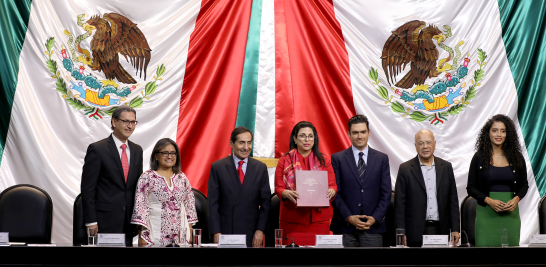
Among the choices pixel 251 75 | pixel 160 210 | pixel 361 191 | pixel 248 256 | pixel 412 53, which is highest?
pixel 412 53

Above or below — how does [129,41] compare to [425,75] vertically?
above

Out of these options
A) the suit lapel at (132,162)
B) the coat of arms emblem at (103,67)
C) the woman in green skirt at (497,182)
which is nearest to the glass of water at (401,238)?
the woman in green skirt at (497,182)

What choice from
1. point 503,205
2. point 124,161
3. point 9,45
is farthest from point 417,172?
point 9,45

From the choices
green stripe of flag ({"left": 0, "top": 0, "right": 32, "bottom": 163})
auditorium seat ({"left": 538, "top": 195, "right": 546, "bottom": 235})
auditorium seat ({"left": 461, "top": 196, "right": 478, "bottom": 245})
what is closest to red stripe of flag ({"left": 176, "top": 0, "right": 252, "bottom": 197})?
green stripe of flag ({"left": 0, "top": 0, "right": 32, "bottom": 163})

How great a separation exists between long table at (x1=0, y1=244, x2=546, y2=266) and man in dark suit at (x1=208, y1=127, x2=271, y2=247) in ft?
3.22

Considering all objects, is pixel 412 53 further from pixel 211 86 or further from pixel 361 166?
pixel 211 86

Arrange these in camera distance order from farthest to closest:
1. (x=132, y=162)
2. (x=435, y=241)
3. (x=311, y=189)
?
(x=132, y=162) → (x=311, y=189) → (x=435, y=241)

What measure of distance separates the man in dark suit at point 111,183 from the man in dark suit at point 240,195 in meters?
0.55

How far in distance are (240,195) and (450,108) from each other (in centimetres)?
223

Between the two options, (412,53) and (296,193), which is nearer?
(296,193)

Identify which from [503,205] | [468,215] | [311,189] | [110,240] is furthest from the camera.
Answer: [468,215]

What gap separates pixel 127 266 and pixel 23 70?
8.71 feet

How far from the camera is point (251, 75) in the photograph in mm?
4297

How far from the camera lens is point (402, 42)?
4.46 m
